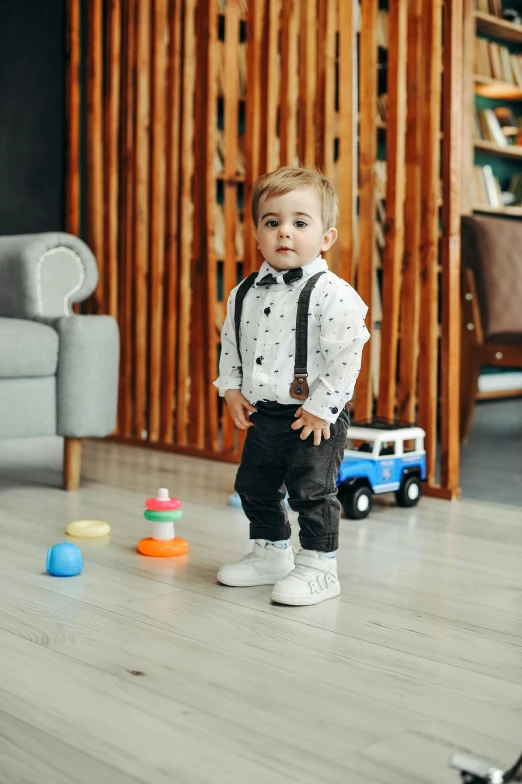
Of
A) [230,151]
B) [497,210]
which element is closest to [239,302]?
[230,151]

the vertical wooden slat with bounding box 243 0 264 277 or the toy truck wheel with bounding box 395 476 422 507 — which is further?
the vertical wooden slat with bounding box 243 0 264 277

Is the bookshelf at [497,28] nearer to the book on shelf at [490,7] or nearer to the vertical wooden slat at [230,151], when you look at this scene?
the book on shelf at [490,7]

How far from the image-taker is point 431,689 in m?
1.28

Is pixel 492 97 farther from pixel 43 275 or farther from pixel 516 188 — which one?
pixel 43 275

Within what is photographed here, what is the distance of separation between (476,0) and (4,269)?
3588 millimetres

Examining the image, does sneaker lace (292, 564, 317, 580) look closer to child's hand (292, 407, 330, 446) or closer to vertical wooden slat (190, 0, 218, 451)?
child's hand (292, 407, 330, 446)

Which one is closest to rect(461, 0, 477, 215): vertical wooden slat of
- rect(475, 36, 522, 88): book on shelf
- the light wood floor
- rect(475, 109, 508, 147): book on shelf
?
rect(475, 36, 522, 88): book on shelf

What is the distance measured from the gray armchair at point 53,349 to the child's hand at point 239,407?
1.00 m

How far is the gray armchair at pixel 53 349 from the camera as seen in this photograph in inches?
102

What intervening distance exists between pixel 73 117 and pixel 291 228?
Answer: 7.73 feet

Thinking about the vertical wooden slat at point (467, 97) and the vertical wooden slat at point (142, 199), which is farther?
the vertical wooden slat at point (467, 97)

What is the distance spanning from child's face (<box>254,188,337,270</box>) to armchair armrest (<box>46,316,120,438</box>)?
1105 millimetres

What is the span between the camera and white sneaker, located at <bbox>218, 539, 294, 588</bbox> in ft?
5.86

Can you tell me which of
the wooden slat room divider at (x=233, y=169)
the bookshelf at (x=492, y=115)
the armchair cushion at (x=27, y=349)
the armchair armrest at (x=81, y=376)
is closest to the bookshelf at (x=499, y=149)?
the bookshelf at (x=492, y=115)
